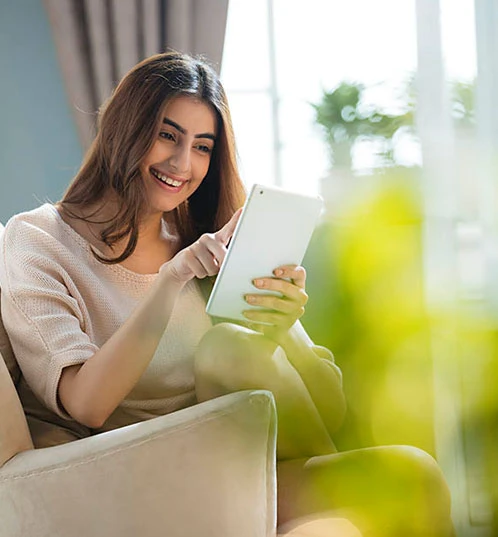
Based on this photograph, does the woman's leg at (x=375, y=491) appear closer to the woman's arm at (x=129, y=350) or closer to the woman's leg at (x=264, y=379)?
the woman's leg at (x=264, y=379)

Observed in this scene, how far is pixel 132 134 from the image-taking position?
1.50 m

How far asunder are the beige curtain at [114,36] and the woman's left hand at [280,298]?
142cm

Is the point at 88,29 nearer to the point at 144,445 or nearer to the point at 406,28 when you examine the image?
the point at 406,28

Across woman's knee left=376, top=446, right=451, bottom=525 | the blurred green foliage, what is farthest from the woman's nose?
woman's knee left=376, top=446, right=451, bottom=525

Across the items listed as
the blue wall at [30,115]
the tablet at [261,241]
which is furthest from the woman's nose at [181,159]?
the blue wall at [30,115]

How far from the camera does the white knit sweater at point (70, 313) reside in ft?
4.15

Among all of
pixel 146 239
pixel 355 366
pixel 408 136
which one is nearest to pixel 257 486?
pixel 146 239

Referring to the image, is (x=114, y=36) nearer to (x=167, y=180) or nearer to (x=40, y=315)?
(x=167, y=180)

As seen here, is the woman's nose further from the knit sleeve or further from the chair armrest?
the chair armrest

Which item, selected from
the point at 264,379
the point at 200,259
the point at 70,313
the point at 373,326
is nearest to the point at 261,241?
the point at 200,259

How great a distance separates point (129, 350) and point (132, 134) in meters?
0.46

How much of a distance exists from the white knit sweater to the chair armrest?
0.30 meters

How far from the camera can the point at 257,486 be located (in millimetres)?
979

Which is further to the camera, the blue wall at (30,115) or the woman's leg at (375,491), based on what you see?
the blue wall at (30,115)
